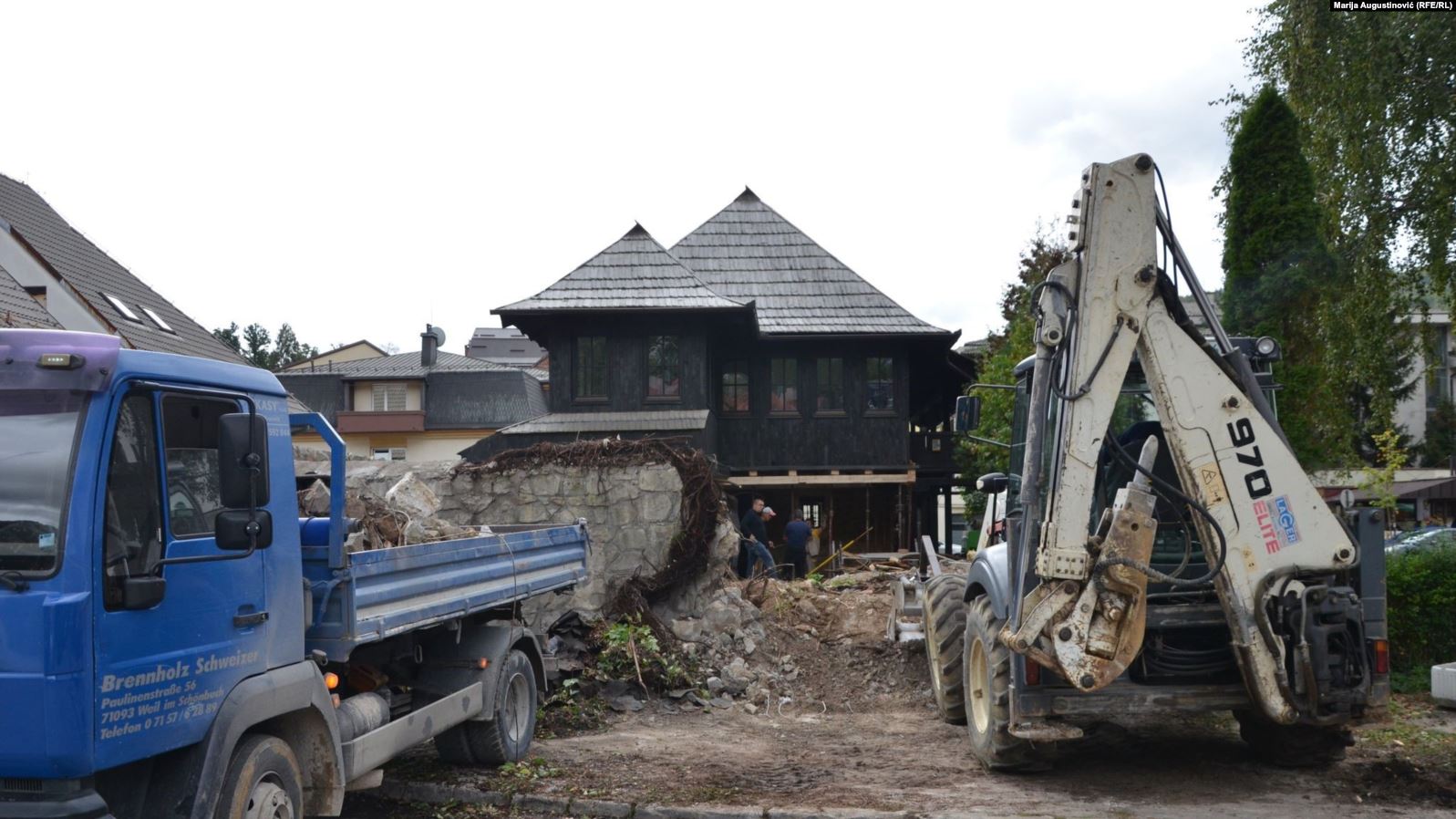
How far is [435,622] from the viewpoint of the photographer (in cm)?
710

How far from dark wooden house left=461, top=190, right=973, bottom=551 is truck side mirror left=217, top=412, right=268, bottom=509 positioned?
596 inches

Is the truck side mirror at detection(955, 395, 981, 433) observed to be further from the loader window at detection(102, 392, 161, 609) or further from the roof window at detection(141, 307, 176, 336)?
the roof window at detection(141, 307, 176, 336)

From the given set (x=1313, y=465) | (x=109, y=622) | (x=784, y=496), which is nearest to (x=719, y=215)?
(x=784, y=496)

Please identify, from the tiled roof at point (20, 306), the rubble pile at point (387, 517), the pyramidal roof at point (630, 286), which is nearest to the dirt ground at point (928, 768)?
the rubble pile at point (387, 517)

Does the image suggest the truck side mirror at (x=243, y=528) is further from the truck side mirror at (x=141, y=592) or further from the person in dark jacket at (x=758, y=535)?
the person in dark jacket at (x=758, y=535)

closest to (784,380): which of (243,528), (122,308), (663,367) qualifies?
(663,367)

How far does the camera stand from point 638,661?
1141 centimetres

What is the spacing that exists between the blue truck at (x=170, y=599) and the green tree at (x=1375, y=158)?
43.8ft

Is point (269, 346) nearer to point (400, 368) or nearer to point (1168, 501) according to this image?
point (400, 368)

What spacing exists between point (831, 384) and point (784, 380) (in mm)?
960

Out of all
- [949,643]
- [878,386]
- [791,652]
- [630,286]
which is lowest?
[791,652]

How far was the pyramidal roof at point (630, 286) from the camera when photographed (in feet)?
69.9

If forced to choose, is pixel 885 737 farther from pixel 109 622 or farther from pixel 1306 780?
pixel 109 622

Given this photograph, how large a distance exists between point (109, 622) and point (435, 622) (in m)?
2.76
